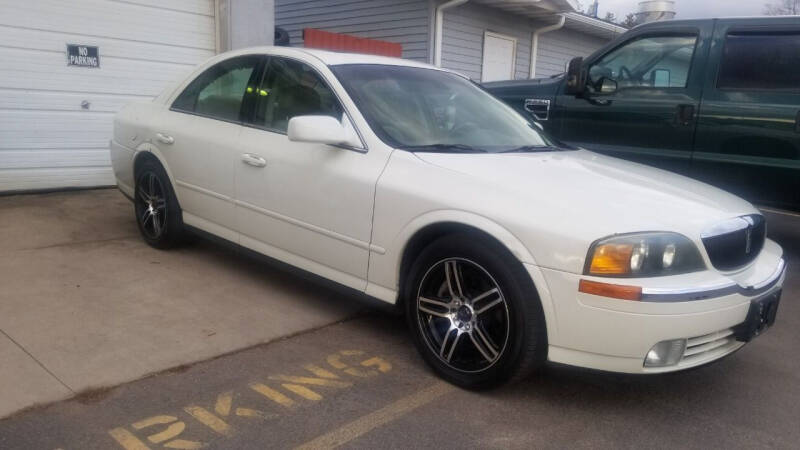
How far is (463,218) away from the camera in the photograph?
124 inches

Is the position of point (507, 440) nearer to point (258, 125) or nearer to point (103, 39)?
point (258, 125)

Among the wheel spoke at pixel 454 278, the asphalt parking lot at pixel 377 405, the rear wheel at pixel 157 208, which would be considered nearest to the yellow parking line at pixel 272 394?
the asphalt parking lot at pixel 377 405

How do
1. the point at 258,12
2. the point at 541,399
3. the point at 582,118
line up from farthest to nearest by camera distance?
the point at 258,12 → the point at 582,118 → the point at 541,399

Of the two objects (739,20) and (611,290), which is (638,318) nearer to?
(611,290)

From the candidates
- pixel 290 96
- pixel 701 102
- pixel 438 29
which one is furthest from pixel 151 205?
pixel 438 29

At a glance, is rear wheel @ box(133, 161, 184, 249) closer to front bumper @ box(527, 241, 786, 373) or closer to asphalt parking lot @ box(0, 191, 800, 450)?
asphalt parking lot @ box(0, 191, 800, 450)

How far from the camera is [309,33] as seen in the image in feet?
34.0

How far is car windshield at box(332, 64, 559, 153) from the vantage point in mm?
3805

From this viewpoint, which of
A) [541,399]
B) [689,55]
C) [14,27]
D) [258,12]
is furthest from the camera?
[258,12]

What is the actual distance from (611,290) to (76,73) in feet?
21.4

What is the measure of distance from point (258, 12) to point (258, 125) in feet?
14.9

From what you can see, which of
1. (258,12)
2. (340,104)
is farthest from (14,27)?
(340,104)

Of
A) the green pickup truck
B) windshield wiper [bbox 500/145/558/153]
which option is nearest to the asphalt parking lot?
windshield wiper [bbox 500/145/558/153]

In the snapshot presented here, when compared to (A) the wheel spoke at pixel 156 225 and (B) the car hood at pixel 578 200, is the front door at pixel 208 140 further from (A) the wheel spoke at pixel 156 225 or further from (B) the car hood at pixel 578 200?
(B) the car hood at pixel 578 200
